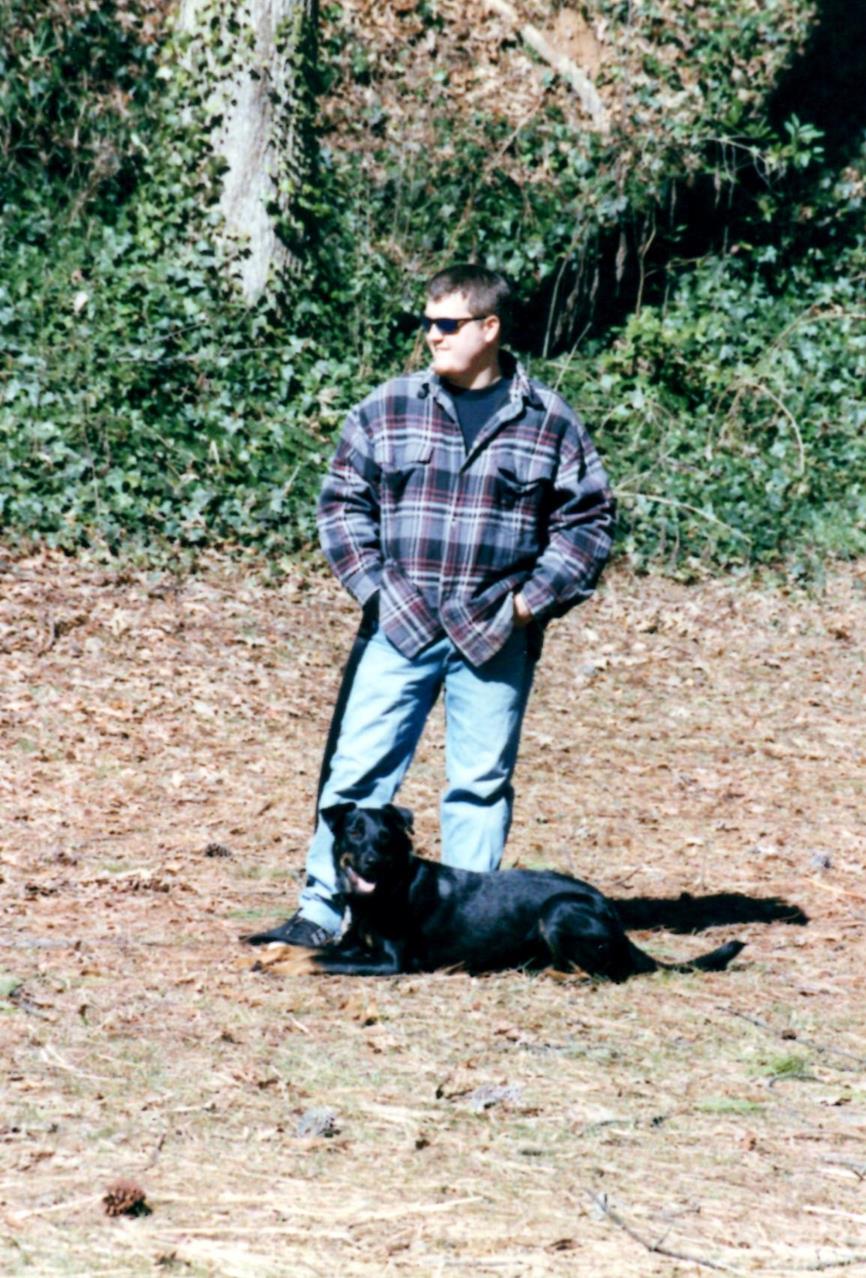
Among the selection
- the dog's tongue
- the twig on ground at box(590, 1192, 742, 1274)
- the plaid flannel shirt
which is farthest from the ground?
the plaid flannel shirt

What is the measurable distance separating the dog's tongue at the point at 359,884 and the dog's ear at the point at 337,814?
0.56ft

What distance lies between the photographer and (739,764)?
9.60 m

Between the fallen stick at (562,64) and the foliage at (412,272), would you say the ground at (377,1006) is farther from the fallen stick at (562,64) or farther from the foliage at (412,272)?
the fallen stick at (562,64)

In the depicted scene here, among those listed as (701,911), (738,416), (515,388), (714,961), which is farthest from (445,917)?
(738,416)

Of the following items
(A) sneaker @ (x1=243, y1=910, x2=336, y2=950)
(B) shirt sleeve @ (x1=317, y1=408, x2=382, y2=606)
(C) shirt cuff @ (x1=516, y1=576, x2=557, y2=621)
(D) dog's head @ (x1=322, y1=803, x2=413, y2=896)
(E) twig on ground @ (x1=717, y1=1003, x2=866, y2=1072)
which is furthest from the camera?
(A) sneaker @ (x1=243, y1=910, x2=336, y2=950)

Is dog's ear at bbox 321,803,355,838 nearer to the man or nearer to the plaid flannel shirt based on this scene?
the man

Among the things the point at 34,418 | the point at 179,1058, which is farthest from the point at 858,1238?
the point at 34,418

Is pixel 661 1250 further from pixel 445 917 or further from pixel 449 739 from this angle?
pixel 449 739

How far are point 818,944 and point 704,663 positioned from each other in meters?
5.04

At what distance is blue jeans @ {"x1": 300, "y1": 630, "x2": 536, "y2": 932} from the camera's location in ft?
19.0

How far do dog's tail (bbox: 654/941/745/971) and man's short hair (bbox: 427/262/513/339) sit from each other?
2.32 m

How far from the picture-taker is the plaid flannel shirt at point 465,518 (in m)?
5.69

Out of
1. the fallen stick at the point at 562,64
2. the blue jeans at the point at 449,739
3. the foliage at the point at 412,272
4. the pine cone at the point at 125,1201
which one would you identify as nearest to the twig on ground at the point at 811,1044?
the blue jeans at the point at 449,739

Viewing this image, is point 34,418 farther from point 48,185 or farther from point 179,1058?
point 179,1058
